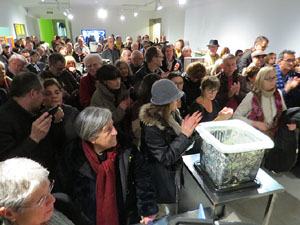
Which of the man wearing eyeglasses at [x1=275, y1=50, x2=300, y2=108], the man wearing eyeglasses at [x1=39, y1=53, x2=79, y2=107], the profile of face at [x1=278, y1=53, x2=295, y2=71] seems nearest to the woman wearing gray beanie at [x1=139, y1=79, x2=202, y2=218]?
the man wearing eyeglasses at [x1=39, y1=53, x2=79, y2=107]

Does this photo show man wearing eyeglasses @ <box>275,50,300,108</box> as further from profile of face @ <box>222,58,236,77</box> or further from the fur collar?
the fur collar

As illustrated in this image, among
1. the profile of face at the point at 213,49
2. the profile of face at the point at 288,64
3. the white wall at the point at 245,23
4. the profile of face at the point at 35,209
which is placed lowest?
the profile of face at the point at 35,209

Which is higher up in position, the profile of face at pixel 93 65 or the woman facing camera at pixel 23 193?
the profile of face at pixel 93 65

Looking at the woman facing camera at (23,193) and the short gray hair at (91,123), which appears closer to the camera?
the woman facing camera at (23,193)

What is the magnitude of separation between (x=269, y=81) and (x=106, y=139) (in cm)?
180

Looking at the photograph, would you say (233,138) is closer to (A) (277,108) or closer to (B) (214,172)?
(B) (214,172)

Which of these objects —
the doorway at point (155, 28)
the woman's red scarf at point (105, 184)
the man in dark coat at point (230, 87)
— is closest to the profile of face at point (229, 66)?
the man in dark coat at point (230, 87)

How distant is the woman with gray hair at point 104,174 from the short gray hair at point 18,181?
46 cm

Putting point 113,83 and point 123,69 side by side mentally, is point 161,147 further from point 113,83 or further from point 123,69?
point 123,69

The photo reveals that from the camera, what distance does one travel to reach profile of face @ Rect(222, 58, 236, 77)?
271 centimetres

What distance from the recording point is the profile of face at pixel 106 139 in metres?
1.23

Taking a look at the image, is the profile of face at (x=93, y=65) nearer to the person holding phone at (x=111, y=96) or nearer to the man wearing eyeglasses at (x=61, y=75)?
the man wearing eyeglasses at (x=61, y=75)

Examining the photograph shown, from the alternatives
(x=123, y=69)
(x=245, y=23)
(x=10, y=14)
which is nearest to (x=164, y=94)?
(x=123, y=69)

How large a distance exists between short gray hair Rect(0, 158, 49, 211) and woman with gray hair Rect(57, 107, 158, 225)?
457mm
